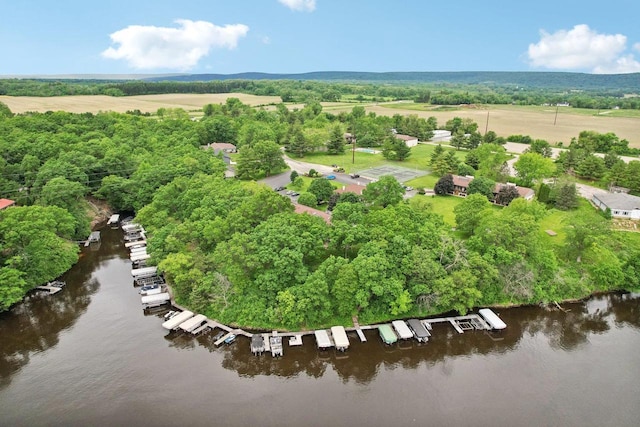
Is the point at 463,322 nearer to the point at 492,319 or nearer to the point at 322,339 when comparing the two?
the point at 492,319

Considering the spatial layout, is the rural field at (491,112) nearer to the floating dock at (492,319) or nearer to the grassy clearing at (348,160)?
the grassy clearing at (348,160)

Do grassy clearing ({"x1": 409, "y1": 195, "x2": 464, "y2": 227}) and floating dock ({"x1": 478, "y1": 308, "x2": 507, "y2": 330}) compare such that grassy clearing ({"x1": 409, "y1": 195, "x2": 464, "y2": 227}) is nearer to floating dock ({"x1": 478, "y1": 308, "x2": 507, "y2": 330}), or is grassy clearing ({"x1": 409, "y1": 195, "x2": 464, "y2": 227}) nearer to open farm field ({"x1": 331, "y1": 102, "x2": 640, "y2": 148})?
floating dock ({"x1": 478, "y1": 308, "x2": 507, "y2": 330})

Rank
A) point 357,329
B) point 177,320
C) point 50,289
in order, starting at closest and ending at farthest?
1. point 357,329
2. point 177,320
3. point 50,289

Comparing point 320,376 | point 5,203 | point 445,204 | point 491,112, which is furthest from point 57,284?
point 491,112

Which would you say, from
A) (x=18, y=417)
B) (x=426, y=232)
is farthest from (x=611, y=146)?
(x=18, y=417)

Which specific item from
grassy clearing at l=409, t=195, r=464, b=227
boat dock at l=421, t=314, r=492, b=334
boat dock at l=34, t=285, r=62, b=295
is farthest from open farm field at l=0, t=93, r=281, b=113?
boat dock at l=421, t=314, r=492, b=334

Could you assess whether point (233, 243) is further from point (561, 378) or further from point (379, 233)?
point (561, 378)
